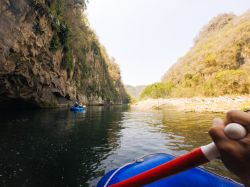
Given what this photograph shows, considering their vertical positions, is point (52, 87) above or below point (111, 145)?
above

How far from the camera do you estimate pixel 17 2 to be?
22641 millimetres

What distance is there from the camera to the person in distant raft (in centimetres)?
129

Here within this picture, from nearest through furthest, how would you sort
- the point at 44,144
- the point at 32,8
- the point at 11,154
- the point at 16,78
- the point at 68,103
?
the point at 11,154 → the point at 44,144 → the point at 32,8 → the point at 16,78 → the point at 68,103

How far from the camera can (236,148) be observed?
1314 millimetres

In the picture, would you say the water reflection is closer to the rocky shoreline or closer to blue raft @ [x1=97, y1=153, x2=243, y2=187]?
blue raft @ [x1=97, y1=153, x2=243, y2=187]

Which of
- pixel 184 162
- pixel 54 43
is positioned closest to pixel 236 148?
pixel 184 162

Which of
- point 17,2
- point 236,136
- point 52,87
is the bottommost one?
point 236,136

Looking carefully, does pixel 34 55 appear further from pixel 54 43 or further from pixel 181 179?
pixel 181 179

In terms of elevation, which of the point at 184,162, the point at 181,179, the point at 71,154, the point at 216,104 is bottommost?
the point at 71,154

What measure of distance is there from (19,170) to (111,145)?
16.6ft

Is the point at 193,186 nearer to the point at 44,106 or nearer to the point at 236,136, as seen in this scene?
the point at 236,136

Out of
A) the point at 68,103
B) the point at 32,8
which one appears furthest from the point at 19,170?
the point at 68,103

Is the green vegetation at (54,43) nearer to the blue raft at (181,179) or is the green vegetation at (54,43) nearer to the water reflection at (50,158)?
the water reflection at (50,158)

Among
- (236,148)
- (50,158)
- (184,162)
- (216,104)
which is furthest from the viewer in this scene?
(216,104)
